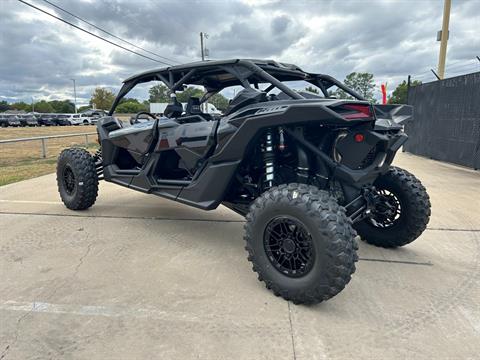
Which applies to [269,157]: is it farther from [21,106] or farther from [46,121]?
[21,106]

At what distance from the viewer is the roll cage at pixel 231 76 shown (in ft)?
10.1

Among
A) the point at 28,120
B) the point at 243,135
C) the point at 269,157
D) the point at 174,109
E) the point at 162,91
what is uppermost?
the point at 28,120

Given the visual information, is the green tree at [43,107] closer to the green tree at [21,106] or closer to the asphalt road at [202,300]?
the green tree at [21,106]

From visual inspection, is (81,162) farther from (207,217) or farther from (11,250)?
(207,217)

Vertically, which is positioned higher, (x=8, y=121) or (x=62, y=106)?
(x=62, y=106)

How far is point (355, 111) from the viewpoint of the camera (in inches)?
98.6

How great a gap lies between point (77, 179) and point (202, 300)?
285 cm

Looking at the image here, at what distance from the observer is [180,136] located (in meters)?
3.42

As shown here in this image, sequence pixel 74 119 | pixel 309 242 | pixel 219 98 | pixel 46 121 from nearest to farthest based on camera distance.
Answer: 1. pixel 309 242
2. pixel 219 98
3. pixel 46 121
4. pixel 74 119

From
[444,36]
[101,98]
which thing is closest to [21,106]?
[101,98]

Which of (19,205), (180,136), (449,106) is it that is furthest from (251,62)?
(449,106)

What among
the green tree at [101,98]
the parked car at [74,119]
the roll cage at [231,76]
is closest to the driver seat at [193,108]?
the roll cage at [231,76]

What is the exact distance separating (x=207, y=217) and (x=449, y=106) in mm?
7802

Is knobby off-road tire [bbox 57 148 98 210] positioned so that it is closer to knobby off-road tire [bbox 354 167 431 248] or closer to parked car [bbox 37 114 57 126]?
knobby off-road tire [bbox 354 167 431 248]
